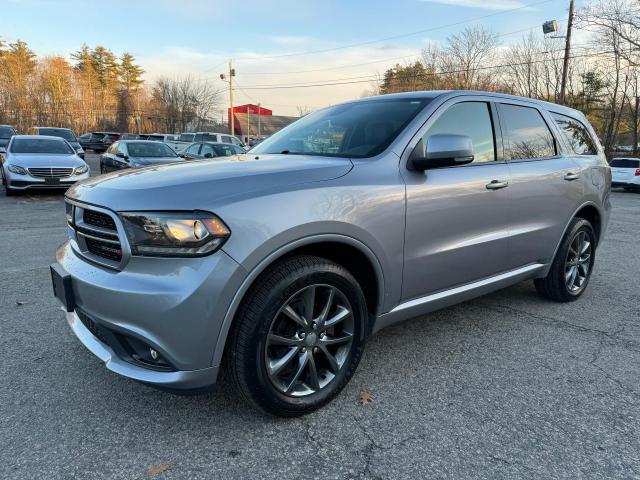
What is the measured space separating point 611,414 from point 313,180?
6.73 ft

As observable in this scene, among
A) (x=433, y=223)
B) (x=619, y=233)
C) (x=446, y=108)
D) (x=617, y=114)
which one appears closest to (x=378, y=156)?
(x=433, y=223)

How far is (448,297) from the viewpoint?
3.12 m

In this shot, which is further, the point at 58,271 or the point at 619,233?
the point at 619,233

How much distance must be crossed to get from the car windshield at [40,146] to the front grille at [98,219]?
1146 cm

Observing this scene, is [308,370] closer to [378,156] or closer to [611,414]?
[378,156]

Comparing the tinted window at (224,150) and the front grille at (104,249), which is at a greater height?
the tinted window at (224,150)

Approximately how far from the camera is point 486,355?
129 inches

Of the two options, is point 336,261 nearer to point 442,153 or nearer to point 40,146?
point 442,153

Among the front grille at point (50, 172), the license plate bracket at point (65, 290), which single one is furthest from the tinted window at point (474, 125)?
the front grille at point (50, 172)

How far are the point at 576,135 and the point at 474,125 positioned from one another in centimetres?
169

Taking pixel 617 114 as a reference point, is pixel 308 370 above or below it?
below

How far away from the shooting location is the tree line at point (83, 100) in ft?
165

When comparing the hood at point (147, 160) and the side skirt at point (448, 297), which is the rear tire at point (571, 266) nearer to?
the side skirt at point (448, 297)

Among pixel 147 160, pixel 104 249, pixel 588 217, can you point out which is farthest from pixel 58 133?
pixel 588 217
